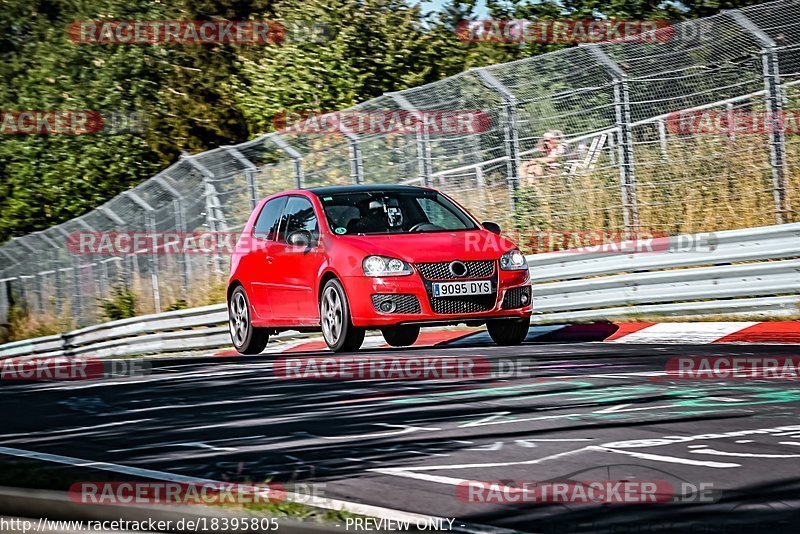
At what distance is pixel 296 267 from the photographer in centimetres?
1335

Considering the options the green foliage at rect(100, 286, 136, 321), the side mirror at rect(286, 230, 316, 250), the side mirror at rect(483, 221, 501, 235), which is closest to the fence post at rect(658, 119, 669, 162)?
the side mirror at rect(483, 221, 501, 235)

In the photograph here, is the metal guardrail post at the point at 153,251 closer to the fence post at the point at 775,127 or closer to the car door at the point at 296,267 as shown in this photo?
the car door at the point at 296,267

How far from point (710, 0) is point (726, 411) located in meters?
24.7

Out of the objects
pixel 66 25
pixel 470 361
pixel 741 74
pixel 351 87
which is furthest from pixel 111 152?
pixel 470 361

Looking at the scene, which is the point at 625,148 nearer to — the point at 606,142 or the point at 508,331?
the point at 606,142

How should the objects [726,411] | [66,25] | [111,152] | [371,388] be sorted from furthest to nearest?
[66,25]
[111,152]
[371,388]
[726,411]

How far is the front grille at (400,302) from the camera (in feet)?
39.6

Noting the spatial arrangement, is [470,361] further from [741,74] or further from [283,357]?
[741,74]

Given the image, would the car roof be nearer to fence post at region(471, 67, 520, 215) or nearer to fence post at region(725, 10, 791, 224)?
fence post at region(471, 67, 520, 215)

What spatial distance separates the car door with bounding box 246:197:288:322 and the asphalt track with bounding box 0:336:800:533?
295 cm

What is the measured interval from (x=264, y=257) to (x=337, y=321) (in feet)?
6.23

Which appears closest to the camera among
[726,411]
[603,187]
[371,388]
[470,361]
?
[726,411]

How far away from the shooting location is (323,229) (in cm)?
1302

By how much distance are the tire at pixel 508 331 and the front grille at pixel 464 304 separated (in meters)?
0.73
